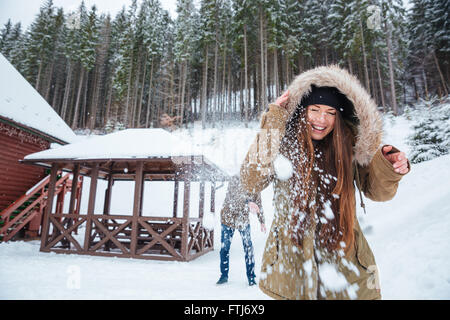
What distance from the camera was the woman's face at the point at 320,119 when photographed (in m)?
1.57

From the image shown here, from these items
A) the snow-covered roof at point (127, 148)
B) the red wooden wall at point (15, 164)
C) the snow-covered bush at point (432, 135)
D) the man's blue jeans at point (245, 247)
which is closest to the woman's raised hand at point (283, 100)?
the man's blue jeans at point (245, 247)

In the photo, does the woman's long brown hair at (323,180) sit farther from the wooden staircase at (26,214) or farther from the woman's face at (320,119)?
the wooden staircase at (26,214)

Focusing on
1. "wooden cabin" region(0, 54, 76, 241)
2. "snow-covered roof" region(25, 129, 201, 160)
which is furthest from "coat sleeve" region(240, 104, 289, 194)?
"wooden cabin" region(0, 54, 76, 241)

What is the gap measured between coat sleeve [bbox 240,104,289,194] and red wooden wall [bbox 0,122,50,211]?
458 inches

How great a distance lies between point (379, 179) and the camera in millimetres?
1380

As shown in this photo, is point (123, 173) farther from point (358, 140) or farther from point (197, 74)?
point (197, 74)

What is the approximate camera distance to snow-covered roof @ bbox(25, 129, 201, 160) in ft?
20.9

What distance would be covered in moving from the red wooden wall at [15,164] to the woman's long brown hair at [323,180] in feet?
38.6

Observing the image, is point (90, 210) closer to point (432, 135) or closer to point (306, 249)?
point (306, 249)

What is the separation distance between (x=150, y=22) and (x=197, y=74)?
291 inches

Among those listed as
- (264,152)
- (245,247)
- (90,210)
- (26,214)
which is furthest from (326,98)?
(26,214)

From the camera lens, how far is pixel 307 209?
56.4 inches
